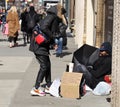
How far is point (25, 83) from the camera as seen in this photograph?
1002cm

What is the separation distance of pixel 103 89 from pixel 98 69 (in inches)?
20.8

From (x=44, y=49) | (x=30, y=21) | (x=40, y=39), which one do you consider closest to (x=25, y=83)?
(x=44, y=49)

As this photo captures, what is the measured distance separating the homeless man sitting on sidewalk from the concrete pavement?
27 cm

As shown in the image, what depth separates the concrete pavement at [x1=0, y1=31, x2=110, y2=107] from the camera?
8117 mm

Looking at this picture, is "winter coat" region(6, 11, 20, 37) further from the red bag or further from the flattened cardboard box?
the flattened cardboard box

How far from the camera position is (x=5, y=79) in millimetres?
10531

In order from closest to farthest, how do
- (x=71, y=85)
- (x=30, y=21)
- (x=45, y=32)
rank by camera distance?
1. (x=71, y=85)
2. (x=45, y=32)
3. (x=30, y=21)

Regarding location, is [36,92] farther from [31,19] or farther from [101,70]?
[31,19]

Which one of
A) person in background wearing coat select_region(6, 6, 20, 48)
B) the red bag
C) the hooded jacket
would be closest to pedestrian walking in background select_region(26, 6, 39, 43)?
person in background wearing coat select_region(6, 6, 20, 48)

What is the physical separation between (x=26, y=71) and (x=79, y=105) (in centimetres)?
401

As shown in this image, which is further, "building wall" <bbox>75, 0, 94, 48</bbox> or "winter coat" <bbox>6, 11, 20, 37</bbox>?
"winter coat" <bbox>6, 11, 20, 37</bbox>

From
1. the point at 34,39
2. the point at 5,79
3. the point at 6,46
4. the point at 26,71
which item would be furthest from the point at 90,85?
the point at 6,46

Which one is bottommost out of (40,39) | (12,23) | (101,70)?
(101,70)

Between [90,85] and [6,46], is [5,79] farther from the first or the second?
[6,46]
